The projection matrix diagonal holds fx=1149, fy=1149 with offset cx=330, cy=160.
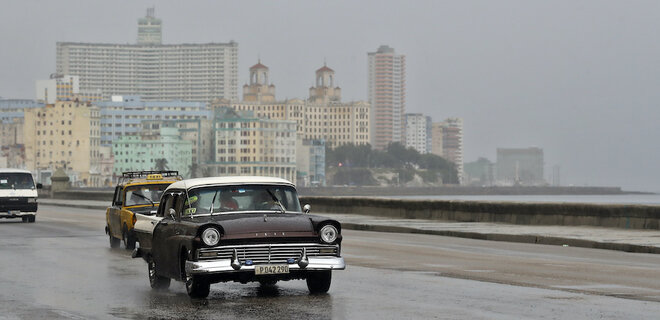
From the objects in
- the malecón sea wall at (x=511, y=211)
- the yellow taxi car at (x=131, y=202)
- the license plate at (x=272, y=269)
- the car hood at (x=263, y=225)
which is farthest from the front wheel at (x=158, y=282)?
the malecón sea wall at (x=511, y=211)

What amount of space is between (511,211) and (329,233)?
22.0 meters

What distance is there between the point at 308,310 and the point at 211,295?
218 centimetres

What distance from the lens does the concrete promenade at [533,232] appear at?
24859mm

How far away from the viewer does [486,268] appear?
737 inches

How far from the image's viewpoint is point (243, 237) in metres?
13.4

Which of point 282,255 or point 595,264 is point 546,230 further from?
point 282,255

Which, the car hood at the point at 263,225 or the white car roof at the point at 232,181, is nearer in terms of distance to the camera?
the car hood at the point at 263,225

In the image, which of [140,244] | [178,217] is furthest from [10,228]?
[178,217]

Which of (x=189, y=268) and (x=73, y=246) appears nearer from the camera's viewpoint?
(x=189, y=268)

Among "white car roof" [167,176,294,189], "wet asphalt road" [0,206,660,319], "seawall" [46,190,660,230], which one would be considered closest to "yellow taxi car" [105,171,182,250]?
"wet asphalt road" [0,206,660,319]

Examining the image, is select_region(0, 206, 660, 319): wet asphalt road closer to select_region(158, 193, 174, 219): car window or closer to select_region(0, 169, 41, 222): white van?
select_region(158, 193, 174, 219): car window

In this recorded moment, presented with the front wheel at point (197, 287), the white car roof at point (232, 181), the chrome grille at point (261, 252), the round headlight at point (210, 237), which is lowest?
the front wheel at point (197, 287)

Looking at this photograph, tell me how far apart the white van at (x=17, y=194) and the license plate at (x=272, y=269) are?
2857 cm

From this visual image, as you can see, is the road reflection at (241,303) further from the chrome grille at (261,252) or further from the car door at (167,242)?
the chrome grille at (261,252)
